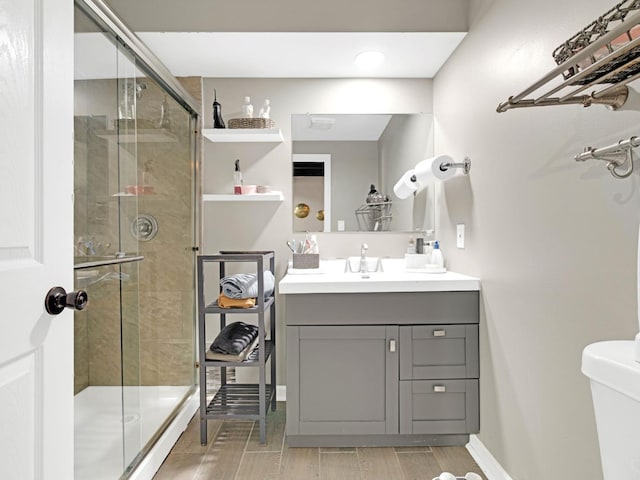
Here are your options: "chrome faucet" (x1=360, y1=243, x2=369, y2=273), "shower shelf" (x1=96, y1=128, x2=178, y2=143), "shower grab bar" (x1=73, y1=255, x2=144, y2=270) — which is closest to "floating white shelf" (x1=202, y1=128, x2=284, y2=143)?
"shower shelf" (x1=96, y1=128, x2=178, y2=143)

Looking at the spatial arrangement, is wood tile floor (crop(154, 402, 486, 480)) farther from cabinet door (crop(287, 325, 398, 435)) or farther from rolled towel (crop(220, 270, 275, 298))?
rolled towel (crop(220, 270, 275, 298))

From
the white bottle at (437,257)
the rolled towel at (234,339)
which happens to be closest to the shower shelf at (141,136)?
the rolled towel at (234,339)

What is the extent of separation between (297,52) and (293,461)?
2075 millimetres

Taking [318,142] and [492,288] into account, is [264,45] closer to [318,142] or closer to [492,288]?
[318,142]

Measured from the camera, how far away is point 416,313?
2.12 metres

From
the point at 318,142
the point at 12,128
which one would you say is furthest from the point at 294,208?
the point at 12,128

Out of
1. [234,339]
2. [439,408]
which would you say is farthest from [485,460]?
[234,339]

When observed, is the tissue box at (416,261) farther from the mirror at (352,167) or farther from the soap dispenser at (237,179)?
the soap dispenser at (237,179)

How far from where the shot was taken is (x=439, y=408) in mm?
2141

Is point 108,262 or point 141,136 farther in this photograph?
point 141,136

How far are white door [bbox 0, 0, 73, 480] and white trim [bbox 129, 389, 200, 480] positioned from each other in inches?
31.9

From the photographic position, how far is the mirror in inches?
109

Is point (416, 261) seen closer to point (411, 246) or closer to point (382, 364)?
point (411, 246)

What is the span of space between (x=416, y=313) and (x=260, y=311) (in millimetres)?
758
